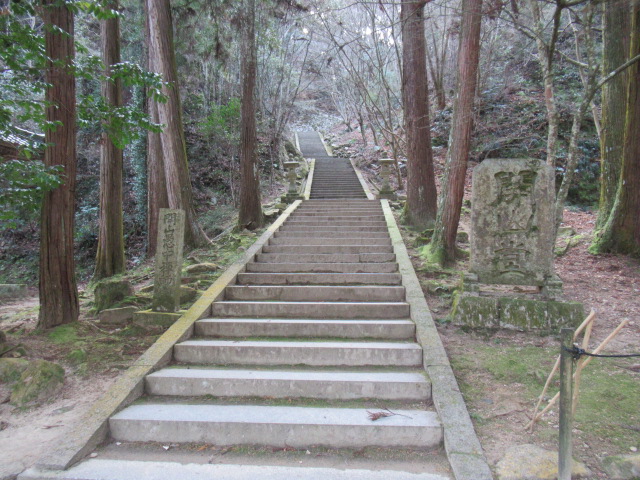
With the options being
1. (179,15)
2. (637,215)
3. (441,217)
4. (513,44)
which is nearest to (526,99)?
(513,44)

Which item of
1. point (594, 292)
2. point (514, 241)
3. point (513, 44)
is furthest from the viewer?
point (513, 44)

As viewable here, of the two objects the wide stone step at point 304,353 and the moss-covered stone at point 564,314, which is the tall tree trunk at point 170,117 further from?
the moss-covered stone at point 564,314

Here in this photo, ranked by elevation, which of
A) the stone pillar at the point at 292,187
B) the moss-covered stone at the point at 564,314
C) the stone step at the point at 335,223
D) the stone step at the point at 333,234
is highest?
the stone pillar at the point at 292,187

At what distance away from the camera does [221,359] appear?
4.48m

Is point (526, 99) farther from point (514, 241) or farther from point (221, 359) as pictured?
point (221, 359)

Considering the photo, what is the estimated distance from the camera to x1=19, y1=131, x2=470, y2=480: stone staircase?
3.02 meters

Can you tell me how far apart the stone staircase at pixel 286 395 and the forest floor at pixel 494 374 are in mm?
449

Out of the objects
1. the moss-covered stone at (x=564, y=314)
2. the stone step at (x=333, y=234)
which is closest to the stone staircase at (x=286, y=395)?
the moss-covered stone at (x=564, y=314)

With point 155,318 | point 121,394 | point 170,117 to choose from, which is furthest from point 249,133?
point 121,394

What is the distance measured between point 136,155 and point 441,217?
10766 mm

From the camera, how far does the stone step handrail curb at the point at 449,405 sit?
2832 mm

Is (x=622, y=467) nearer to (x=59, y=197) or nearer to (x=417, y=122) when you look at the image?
(x=59, y=197)

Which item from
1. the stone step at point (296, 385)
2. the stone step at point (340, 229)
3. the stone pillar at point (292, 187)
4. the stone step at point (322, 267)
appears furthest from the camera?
the stone pillar at point (292, 187)

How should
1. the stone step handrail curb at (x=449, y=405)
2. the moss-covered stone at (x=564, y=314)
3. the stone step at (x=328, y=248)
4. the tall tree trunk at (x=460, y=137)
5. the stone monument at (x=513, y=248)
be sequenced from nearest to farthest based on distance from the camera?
the stone step handrail curb at (x=449, y=405)
the moss-covered stone at (x=564, y=314)
the stone monument at (x=513, y=248)
the tall tree trunk at (x=460, y=137)
the stone step at (x=328, y=248)
